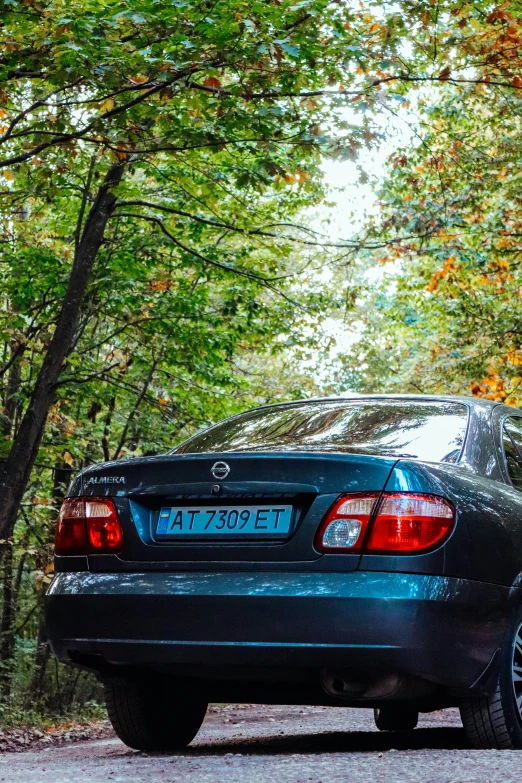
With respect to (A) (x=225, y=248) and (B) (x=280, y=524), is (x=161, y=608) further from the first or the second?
(A) (x=225, y=248)

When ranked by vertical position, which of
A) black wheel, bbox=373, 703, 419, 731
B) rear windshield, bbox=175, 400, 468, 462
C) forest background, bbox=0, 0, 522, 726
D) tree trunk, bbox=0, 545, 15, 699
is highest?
forest background, bbox=0, 0, 522, 726

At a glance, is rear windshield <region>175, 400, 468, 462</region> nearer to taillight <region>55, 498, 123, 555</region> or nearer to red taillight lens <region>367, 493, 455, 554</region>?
red taillight lens <region>367, 493, 455, 554</region>

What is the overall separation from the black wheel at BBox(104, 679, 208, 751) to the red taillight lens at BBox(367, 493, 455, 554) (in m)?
1.40

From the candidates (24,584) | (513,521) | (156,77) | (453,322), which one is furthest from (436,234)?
(24,584)

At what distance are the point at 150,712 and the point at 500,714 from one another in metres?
1.60

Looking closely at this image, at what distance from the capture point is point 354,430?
476 cm

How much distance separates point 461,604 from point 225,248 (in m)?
12.0

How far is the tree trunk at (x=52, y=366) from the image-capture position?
40.3ft

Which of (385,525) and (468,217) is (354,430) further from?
(468,217)

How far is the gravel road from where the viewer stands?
12.2 ft

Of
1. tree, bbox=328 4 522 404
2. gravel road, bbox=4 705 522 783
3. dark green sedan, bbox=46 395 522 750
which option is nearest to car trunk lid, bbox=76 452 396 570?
dark green sedan, bbox=46 395 522 750

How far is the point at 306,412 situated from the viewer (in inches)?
207

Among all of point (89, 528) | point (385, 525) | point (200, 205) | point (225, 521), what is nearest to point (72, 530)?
point (89, 528)

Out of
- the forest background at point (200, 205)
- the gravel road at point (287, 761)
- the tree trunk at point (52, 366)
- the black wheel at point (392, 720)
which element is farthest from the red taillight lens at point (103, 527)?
the tree trunk at point (52, 366)
